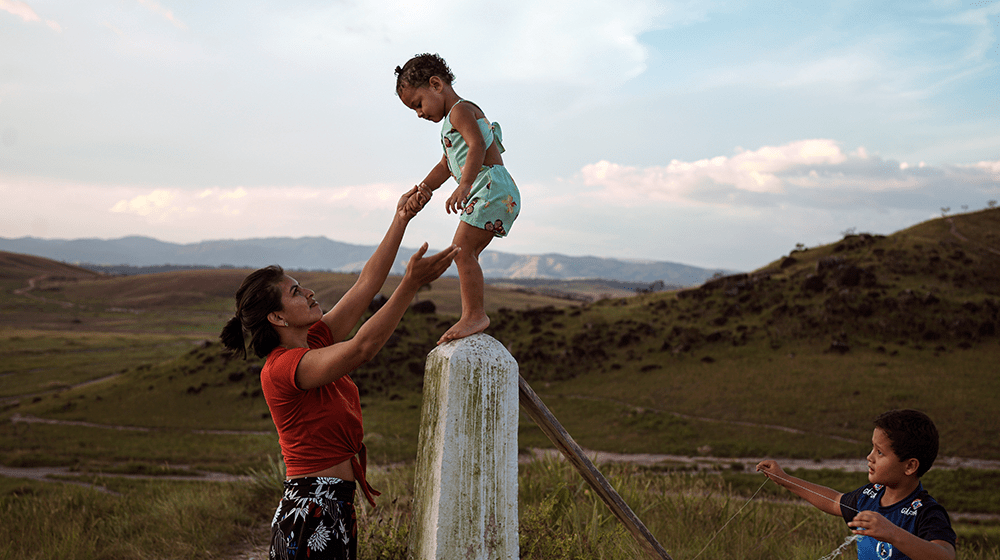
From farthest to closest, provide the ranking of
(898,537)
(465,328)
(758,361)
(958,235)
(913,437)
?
(958,235) < (758,361) < (465,328) < (913,437) < (898,537)

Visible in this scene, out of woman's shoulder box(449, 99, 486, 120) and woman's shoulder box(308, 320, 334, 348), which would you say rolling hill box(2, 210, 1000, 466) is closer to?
woman's shoulder box(308, 320, 334, 348)

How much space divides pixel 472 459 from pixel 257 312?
4.98 ft

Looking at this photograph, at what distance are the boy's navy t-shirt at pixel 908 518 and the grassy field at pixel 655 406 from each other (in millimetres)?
2206

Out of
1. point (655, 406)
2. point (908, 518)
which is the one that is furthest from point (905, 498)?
point (655, 406)

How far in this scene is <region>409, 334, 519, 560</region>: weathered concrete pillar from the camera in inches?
129

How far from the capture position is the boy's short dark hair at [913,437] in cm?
322

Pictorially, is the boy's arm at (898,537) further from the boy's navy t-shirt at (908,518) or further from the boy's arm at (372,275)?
the boy's arm at (372,275)

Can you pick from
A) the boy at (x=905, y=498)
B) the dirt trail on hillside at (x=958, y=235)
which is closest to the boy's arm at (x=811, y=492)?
the boy at (x=905, y=498)

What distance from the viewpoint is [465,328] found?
3643 mm

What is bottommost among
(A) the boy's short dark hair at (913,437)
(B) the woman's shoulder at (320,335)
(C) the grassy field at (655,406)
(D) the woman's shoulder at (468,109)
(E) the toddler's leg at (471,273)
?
(C) the grassy field at (655,406)

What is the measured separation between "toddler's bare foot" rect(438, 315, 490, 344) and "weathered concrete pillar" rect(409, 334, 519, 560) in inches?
4.2

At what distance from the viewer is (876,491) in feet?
11.8

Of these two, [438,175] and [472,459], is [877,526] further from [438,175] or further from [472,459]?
[438,175]

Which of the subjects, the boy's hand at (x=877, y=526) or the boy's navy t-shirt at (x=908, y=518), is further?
the boy's navy t-shirt at (x=908, y=518)
